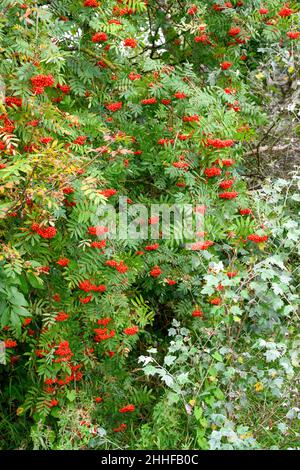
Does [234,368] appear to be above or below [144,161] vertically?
below

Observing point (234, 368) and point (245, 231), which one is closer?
point (234, 368)

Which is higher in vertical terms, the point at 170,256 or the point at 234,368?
the point at 170,256

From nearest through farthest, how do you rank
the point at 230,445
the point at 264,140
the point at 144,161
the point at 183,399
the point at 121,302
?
the point at 230,445, the point at 183,399, the point at 121,302, the point at 144,161, the point at 264,140

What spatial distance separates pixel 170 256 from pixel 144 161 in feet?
2.11

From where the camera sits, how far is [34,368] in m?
4.39

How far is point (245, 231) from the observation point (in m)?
4.69

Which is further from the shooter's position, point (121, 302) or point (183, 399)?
point (121, 302)

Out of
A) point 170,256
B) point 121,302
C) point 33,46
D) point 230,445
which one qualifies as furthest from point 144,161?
point 230,445

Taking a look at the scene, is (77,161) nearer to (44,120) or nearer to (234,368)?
(44,120)

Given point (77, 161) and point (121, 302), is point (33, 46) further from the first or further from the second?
point (121, 302)

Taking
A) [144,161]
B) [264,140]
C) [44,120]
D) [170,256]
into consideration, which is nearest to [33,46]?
[44,120]

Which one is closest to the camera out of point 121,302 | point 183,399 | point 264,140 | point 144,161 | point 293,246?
point 183,399

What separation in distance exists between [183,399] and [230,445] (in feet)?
1.27

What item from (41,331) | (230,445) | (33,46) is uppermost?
(33,46)
